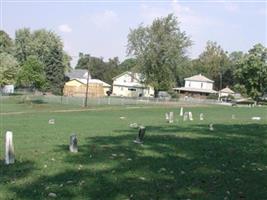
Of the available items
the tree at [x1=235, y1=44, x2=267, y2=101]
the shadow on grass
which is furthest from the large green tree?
the shadow on grass

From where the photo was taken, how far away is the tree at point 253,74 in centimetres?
10438

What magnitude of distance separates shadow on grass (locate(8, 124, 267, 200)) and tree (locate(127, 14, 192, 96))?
90.4 metres

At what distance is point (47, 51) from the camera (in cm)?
A: 11981

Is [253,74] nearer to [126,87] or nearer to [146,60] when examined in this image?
[146,60]

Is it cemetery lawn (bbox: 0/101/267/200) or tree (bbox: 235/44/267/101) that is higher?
tree (bbox: 235/44/267/101)

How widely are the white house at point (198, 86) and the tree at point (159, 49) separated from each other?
33990 mm

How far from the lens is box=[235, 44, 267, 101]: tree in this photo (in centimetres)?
10438

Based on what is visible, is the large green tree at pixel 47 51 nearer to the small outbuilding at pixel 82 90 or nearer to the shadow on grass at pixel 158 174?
the small outbuilding at pixel 82 90

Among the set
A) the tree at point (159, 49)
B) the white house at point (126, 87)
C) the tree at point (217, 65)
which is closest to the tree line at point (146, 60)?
the tree at point (159, 49)

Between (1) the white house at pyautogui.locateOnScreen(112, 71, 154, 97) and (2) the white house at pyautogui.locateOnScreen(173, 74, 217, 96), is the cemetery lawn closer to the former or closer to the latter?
(1) the white house at pyautogui.locateOnScreen(112, 71, 154, 97)

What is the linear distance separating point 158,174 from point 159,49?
94.8 meters

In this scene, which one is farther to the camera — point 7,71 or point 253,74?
point 253,74

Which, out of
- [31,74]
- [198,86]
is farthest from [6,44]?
[31,74]

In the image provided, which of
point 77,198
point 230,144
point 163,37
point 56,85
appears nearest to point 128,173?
point 77,198
